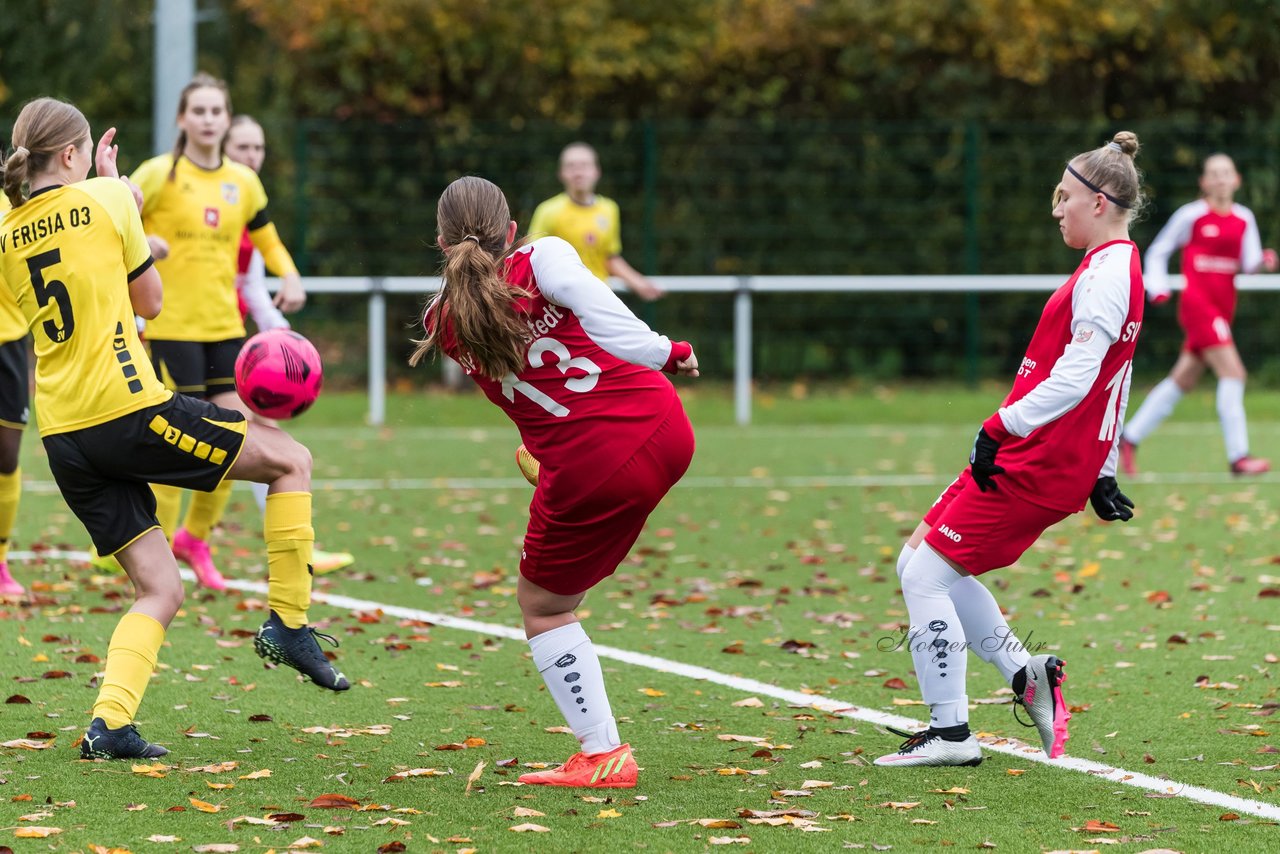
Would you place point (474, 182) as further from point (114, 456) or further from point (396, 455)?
point (396, 455)

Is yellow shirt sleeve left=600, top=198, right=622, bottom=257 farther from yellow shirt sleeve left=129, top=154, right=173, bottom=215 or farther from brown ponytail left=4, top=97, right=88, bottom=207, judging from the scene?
brown ponytail left=4, top=97, right=88, bottom=207

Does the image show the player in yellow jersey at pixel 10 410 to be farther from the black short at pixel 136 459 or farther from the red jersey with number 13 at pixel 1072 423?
the red jersey with number 13 at pixel 1072 423

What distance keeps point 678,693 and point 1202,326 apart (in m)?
7.28

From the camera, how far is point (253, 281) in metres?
9.02

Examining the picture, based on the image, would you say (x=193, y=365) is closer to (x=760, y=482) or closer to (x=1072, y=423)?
(x=1072, y=423)

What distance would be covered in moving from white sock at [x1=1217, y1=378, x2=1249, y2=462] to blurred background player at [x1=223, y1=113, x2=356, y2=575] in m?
6.16

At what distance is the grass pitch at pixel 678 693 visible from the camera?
446 cm

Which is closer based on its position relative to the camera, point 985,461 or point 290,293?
point 985,461

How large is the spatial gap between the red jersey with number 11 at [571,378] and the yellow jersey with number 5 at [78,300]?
3.20 ft

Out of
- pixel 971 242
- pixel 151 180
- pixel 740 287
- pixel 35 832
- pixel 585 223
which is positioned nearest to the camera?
pixel 35 832

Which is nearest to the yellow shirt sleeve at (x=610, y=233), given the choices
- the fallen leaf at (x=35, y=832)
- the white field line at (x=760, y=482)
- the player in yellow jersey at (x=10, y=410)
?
the white field line at (x=760, y=482)

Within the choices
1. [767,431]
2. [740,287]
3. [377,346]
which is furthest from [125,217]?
[740,287]

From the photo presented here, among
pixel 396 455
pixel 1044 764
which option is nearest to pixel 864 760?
pixel 1044 764

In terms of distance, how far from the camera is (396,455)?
14.2 m
